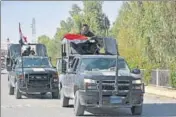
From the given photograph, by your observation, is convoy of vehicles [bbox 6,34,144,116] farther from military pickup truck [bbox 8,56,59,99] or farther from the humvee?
the humvee

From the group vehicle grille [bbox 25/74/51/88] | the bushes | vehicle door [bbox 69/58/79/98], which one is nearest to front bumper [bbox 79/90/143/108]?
vehicle door [bbox 69/58/79/98]

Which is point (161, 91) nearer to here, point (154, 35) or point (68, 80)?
point (154, 35)

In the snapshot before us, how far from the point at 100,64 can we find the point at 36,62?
27.9 ft

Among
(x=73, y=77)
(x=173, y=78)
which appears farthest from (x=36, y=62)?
(x=173, y=78)

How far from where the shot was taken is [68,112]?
17.0 m

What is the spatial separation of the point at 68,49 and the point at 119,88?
16.0 feet

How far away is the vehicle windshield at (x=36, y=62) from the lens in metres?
24.4

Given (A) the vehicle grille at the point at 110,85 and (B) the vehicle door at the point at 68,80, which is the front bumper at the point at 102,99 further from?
(B) the vehicle door at the point at 68,80

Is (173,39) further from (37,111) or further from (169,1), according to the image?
(37,111)

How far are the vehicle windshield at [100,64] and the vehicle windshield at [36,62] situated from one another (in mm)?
7790

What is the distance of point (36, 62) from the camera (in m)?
24.7

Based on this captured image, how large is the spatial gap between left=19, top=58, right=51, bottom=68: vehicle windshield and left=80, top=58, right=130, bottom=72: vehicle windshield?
779 centimetres

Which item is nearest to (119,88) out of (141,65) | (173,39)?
(173,39)

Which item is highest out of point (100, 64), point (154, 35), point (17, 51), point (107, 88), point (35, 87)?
point (154, 35)
